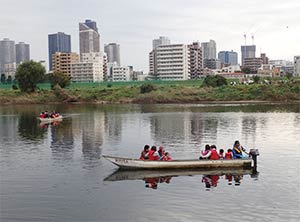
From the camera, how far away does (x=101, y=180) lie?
98.0 ft

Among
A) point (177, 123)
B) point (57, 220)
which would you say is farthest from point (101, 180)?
point (177, 123)

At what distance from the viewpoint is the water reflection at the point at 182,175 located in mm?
29023

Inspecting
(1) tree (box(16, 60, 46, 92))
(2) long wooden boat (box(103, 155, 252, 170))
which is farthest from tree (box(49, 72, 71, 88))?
(2) long wooden boat (box(103, 155, 252, 170))

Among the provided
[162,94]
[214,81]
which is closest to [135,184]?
[162,94]

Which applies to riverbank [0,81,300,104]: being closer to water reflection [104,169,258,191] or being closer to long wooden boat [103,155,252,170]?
long wooden boat [103,155,252,170]

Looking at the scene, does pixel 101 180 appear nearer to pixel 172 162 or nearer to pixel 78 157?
pixel 172 162

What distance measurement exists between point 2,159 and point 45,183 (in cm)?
1102

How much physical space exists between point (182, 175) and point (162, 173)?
147cm

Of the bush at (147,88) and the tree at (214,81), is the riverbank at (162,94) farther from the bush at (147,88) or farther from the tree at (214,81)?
the tree at (214,81)

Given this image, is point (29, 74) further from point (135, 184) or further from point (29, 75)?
point (135, 184)

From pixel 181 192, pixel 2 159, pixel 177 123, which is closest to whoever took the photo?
pixel 181 192

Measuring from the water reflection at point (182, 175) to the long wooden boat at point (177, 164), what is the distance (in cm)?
38

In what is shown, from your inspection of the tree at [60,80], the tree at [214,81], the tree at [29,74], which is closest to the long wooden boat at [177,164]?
the tree at [29,74]

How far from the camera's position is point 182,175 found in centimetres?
3059
